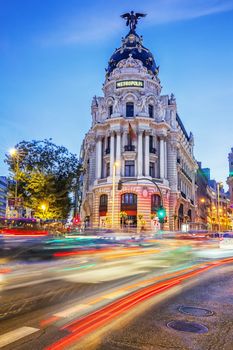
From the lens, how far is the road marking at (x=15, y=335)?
441 centimetres

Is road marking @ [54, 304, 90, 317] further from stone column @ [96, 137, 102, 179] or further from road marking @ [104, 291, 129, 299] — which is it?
stone column @ [96, 137, 102, 179]

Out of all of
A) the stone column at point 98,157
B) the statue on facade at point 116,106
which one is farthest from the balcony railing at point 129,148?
the statue on facade at point 116,106

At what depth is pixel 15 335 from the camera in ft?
15.2

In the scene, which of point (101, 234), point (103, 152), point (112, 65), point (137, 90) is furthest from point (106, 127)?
point (101, 234)

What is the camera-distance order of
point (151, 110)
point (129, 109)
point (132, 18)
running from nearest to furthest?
1. point (129, 109)
2. point (151, 110)
3. point (132, 18)

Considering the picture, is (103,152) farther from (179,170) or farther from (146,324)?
(146,324)

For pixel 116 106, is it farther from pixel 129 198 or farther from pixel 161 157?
pixel 129 198

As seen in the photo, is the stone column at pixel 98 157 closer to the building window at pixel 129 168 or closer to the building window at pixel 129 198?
the building window at pixel 129 168

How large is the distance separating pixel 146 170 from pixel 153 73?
18.6 metres

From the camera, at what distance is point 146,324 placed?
528 cm

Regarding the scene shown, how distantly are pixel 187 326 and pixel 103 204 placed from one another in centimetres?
4510

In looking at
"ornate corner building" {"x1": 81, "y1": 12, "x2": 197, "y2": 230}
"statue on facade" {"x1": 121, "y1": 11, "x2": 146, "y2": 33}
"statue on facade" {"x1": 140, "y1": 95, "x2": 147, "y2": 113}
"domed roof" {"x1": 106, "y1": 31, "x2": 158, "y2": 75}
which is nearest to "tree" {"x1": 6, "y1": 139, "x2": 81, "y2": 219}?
"ornate corner building" {"x1": 81, "y1": 12, "x2": 197, "y2": 230}

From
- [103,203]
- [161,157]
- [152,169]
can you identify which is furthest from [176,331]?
[161,157]

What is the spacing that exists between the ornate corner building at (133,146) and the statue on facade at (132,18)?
6.76 meters
